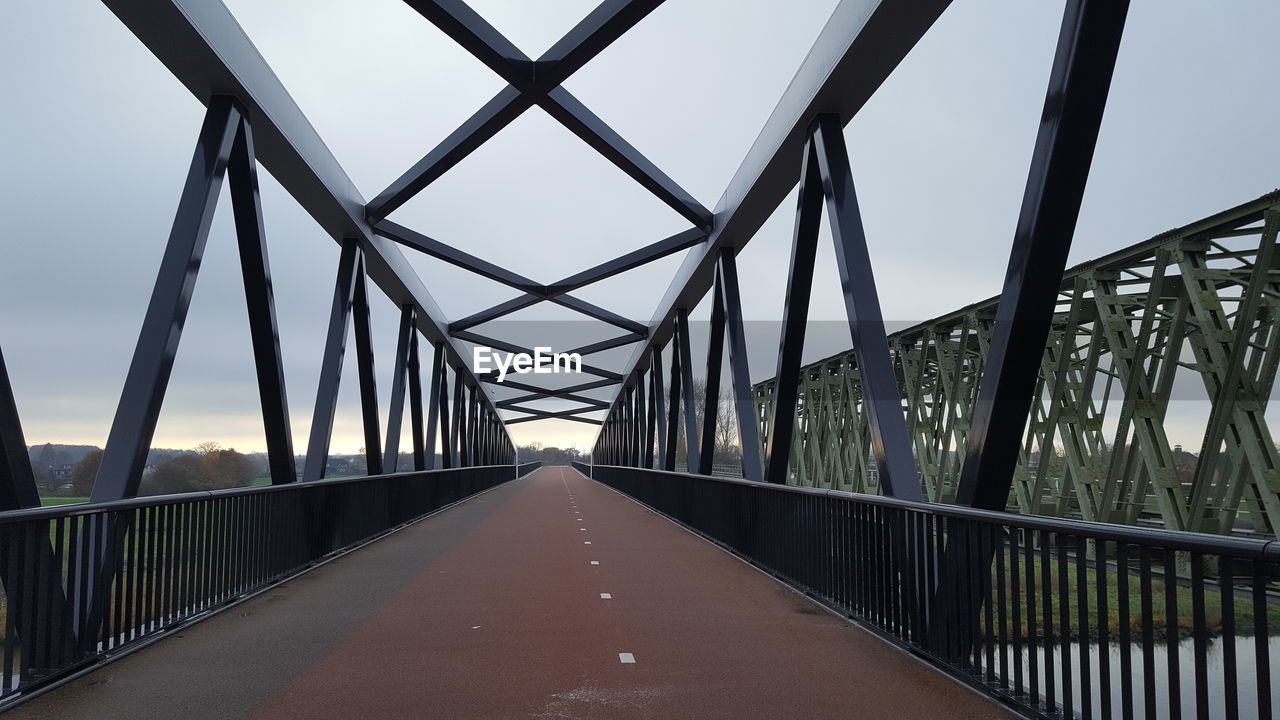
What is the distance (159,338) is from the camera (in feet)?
22.6

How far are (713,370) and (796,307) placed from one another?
6.45 metres

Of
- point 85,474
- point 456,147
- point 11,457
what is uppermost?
point 456,147

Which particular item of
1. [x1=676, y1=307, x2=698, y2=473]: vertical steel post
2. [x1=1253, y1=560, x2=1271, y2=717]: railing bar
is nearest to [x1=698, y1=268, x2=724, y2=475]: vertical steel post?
[x1=676, y1=307, x2=698, y2=473]: vertical steel post

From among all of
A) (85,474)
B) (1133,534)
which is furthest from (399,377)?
(1133,534)

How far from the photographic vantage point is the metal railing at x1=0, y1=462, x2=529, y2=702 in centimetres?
418

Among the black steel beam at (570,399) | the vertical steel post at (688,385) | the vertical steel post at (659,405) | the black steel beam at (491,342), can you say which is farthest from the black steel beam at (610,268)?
the black steel beam at (570,399)

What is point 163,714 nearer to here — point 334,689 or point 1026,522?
point 334,689

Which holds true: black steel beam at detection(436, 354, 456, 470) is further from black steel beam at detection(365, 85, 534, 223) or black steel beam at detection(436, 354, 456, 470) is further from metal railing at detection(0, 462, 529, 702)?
metal railing at detection(0, 462, 529, 702)

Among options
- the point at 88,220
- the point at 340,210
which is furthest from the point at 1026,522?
the point at 340,210

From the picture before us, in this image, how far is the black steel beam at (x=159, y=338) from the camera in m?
6.49

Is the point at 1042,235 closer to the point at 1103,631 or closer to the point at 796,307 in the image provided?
the point at 1103,631

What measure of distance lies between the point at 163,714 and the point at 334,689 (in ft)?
2.40

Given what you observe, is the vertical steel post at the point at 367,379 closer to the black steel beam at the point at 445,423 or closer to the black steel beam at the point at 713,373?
the black steel beam at the point at 713,373

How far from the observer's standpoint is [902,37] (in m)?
7.13
